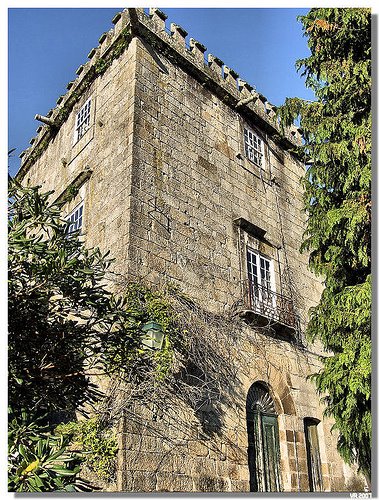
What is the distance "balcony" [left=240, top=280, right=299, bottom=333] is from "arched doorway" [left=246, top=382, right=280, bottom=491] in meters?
1.08

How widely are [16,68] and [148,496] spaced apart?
5.02m

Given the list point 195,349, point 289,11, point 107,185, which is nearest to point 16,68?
point 107,185

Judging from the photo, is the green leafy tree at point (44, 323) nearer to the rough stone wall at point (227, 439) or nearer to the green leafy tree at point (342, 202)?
the rough stone wall at point (227, 439)

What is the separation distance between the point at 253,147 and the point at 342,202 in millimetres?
4528

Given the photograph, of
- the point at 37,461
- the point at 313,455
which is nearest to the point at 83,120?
the point at 313,455

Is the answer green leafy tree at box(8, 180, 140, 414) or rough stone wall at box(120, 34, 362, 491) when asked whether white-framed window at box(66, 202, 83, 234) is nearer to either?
rough stone wall at box(120, 34, 362, 491)

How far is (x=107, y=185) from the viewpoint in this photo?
29.1 feet

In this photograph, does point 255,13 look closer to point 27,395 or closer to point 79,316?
point 79,316

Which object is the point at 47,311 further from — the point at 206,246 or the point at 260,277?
the point at 260,277

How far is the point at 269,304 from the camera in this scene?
993 cm

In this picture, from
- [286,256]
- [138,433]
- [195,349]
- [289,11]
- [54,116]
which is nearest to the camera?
[138,433]

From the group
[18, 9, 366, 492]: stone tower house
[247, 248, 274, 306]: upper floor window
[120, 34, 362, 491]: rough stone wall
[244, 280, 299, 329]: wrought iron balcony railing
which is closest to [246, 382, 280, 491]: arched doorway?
[18, 9, 366, 492]: stone tower house

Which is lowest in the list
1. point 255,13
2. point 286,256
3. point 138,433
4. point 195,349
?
point 138,433

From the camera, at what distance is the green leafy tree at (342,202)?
648 centimetres
